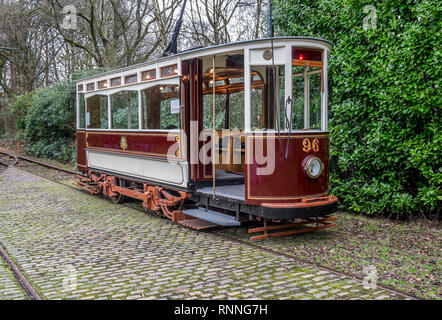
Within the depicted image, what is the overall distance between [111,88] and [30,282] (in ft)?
18.6

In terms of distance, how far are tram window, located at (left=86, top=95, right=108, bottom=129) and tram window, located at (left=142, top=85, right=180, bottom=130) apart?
211 centimetres

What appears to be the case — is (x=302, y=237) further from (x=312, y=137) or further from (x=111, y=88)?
(x=111, y=88)

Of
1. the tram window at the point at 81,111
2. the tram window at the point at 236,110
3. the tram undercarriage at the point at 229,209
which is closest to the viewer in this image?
the tram undercarriage at the point at 229,209

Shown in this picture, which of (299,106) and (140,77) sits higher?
(140,77)

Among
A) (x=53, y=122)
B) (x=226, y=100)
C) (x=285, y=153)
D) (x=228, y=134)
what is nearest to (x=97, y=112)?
(x=226, y=100)

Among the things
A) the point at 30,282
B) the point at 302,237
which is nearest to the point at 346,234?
the point at 302,237

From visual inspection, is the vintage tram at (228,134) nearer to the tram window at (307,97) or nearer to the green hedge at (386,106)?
the tram window at (307,97)

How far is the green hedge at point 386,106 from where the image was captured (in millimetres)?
7250

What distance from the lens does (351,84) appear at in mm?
8438

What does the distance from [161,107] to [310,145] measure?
2.96 m

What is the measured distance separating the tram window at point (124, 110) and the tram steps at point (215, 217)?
8.01 ft

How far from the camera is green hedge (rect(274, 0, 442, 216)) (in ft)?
23.8

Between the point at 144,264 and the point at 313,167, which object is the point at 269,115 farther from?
the point at 144,264

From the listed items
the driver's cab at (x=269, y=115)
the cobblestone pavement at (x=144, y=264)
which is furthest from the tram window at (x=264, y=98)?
the cobblestone pavement at (x=144, y=264)
